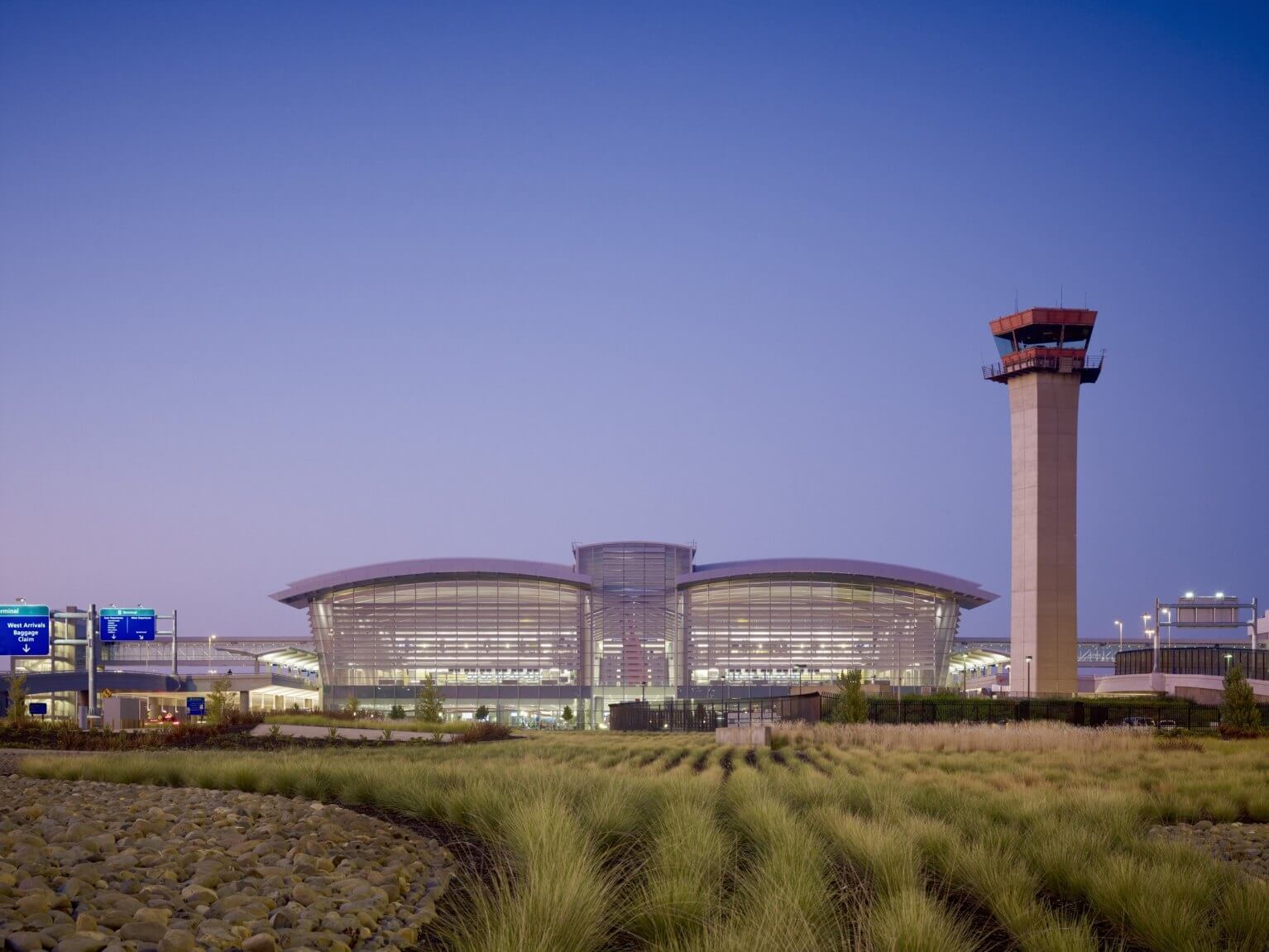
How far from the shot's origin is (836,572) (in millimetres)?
77750

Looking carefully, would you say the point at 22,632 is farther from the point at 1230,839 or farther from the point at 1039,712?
the point at 1230,839

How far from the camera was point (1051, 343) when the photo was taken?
2574 inches

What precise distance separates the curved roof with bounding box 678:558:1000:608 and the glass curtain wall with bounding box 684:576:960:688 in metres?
1.07

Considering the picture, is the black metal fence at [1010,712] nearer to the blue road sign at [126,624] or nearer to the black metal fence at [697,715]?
the black metal fence at [697,715]

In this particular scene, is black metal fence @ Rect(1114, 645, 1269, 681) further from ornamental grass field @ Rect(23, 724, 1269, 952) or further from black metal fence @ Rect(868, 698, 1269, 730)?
ornamental grass field @ Rect(23, 724, 1269, 952)

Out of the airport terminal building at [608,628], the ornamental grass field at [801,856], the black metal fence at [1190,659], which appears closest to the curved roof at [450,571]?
the airport terminal building at [608,628]

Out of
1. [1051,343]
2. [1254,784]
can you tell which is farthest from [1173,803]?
[1051,343]

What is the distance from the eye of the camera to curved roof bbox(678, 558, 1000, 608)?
77.3 metres

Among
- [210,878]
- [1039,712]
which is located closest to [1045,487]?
[1039,712]

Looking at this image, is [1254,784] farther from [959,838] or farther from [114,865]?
[114,865]

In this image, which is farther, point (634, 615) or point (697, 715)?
point (634, 615)

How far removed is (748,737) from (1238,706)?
15.8m

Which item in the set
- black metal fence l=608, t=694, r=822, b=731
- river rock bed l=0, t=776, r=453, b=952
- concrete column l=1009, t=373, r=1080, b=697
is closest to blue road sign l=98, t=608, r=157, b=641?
black metal fence l=608, t=694, r=822, b=731

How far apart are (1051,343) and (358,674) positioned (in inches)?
1958
